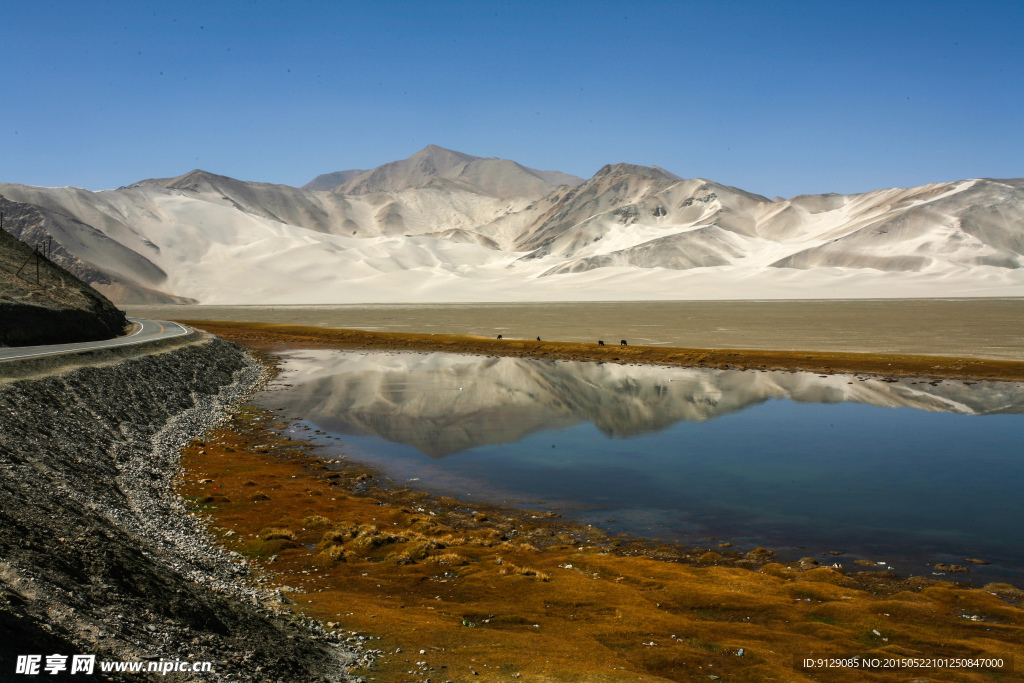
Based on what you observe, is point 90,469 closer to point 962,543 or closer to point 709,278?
point 962,543

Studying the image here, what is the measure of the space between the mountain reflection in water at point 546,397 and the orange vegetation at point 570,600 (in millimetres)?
7300

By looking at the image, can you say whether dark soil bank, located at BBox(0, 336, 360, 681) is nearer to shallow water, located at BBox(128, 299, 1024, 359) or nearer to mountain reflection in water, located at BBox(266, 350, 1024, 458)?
mountain reflection in water, located at BBox(266, 350, 1024, 458)

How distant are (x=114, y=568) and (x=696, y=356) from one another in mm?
35725

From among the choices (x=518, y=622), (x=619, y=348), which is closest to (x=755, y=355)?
(x=619, y=348)

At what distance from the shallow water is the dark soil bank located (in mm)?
37218

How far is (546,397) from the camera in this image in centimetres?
2950

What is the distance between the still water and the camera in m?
13.3

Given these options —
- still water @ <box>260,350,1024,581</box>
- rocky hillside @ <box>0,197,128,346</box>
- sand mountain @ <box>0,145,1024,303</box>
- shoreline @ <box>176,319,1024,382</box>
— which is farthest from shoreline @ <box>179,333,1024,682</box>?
sand mountain @ <box>0,145,1024,303</box>

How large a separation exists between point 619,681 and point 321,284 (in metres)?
138

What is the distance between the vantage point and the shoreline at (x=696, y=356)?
3400 cm

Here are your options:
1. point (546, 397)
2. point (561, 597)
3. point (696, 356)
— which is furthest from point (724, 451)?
point (696, 356)

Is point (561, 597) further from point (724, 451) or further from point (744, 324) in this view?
point (744, 324)

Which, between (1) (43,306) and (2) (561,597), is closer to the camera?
(2) (561,597)

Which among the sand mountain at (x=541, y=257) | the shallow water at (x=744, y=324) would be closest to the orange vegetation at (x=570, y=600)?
the shallow water at (x=744, y=324)
